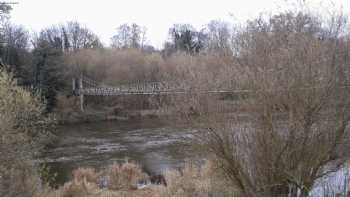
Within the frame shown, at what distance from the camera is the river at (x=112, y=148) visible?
64.2 feet

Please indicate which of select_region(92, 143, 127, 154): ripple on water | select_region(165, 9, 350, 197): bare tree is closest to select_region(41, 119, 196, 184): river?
select_region(92, 143, 127, 154): ripple on water

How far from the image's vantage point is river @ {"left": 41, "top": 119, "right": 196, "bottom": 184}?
64.2 feet

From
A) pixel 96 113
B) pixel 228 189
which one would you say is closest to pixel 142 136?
pixel 96 113

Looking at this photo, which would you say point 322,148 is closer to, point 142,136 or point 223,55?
point 223,55

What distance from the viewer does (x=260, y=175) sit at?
772 centimetres

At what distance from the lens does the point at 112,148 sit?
81.4ft

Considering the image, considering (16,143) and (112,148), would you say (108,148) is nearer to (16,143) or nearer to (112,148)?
(112,148)

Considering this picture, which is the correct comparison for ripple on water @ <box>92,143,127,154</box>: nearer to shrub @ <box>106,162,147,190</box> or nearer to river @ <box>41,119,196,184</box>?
river @ <box>41,119,196,184</box>

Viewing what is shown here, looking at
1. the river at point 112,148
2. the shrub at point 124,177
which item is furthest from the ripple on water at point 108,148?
the shrub at point 124,177

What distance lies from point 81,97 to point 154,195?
33.4 m

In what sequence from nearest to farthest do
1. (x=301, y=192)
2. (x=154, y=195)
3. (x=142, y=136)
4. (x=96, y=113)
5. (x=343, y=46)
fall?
(x=343, y=46), (x=301, y=192), (x=154, y=195), (x=142, y=136), (x=96, y=113)

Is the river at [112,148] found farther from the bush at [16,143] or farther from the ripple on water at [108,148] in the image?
the bush at [16,143]

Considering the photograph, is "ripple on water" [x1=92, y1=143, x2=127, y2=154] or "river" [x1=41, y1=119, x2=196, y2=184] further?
"ripple on water" [x1=92, y1=143, x2=127, y2=154]

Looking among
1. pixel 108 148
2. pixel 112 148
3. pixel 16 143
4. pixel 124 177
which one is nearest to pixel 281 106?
pixel 16 143
